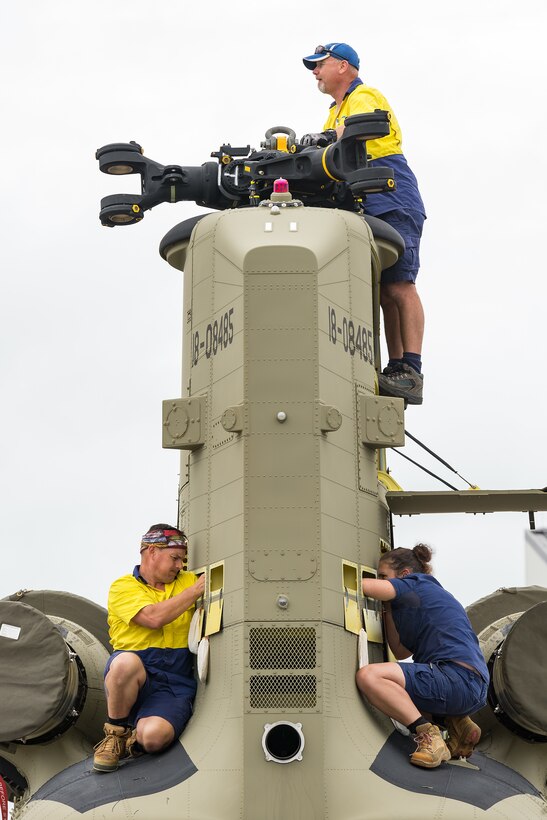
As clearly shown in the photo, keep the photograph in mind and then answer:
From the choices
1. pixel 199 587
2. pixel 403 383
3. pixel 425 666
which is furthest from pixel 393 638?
pixel 403 383

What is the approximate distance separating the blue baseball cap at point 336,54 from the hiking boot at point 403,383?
315 centimetres

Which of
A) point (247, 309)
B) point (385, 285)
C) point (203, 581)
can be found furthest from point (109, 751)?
point (385, 285)

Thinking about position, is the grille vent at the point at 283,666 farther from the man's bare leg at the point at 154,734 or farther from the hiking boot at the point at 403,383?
the hiking boot at the point at 403,383

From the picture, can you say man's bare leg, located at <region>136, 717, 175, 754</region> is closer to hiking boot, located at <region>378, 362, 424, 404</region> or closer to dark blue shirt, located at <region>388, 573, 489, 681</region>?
dark blue shirt, located at <region>388, 573, 489, 681</region>

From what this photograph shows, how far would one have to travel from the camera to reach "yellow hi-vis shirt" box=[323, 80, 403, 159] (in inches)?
593

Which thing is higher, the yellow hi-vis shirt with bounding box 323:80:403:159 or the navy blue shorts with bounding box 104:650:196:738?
the yellow hi-vis shirt with bounding box 323:80:403:159

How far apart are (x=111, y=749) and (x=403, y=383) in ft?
15.9

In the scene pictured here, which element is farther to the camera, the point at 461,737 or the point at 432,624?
the point at 432,624

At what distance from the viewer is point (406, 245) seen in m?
14.8

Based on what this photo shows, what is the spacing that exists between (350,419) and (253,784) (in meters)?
2.82

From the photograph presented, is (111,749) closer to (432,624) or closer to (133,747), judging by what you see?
(133,747)

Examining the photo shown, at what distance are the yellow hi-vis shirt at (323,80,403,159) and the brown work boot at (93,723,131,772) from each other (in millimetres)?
6288

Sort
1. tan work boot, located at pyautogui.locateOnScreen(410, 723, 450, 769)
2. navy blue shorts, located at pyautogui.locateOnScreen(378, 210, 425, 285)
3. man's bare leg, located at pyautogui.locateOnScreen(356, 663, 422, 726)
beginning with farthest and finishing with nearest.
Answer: navy blue shorts, located at pyautogui.locateOnScreen(378, 210, 425, 285) → man's bare leg, located at pyautogui.locateOnScreen(356, 663, 422, 726) → tan work boot, located at pyautogui.locateOnScreen(410, 723, 450, 769)

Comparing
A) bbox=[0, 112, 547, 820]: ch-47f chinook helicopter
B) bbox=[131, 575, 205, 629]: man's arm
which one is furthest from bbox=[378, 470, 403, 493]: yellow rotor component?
bbox=[131, 575, 205, 629]: man's arm
